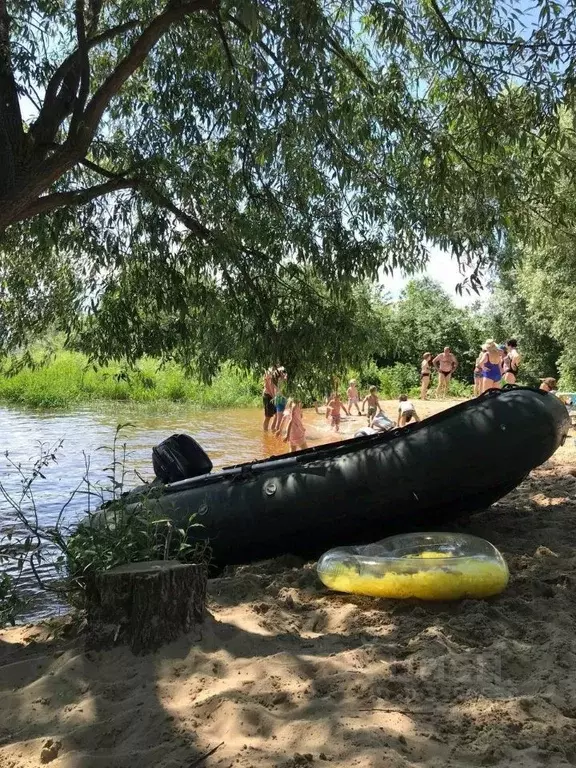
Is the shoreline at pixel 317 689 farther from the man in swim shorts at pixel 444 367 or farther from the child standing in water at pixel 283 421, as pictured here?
the man in swim shorts at pixel 444 367

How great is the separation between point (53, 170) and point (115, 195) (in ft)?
3.80

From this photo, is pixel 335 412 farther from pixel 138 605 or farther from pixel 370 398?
pixel 138 605

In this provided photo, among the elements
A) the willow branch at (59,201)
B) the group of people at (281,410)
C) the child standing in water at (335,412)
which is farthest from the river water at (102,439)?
the willow branch at (59,201)

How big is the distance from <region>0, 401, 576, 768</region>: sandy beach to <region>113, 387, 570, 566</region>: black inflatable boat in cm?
116

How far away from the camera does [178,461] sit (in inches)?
269

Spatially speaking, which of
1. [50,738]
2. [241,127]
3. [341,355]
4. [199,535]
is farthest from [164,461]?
[50,738]

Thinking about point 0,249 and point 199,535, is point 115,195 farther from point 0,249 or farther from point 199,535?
point 199,535

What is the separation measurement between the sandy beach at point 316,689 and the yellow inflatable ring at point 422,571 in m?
0.08

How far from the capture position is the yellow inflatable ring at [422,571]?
13.9 ft

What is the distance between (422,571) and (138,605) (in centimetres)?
171

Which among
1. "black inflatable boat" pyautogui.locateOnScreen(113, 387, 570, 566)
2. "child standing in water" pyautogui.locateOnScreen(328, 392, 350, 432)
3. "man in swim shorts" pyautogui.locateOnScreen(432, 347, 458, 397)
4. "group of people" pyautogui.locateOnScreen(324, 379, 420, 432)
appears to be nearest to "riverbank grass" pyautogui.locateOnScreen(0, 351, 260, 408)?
"group of people" pyautogui.locateOnScreen(324, 379, 420, 432)

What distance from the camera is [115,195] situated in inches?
275

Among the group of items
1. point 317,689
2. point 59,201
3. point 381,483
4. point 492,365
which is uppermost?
point 59,201

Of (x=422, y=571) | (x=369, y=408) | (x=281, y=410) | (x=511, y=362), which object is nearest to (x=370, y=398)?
(x=369, y=408)
